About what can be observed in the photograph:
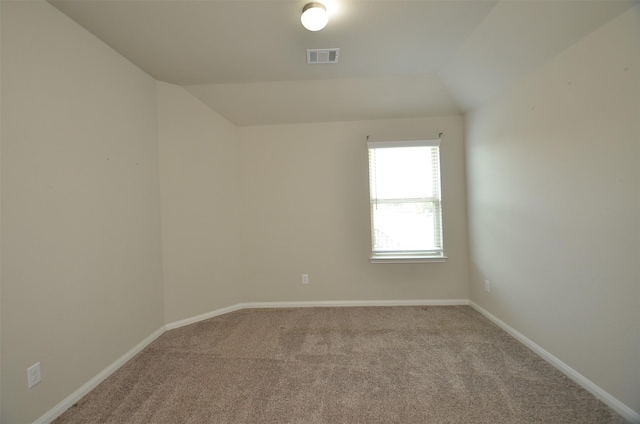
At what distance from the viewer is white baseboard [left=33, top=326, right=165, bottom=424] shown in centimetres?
152

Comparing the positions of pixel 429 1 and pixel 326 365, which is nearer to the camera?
pixel 429 1

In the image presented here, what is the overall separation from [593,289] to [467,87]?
6.65 ft

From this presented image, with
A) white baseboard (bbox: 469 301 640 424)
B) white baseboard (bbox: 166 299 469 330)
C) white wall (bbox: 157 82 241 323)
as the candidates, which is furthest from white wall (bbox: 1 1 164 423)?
white baseboard (bbox: 469 301 640 424)

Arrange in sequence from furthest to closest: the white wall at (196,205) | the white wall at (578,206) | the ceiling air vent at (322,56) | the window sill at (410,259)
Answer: the window sill at (410,259) → the white wall at (196,205) → the ceiling air vent at (322,56) → the white wall at (578,206)

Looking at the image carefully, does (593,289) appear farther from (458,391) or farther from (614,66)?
(614,66)

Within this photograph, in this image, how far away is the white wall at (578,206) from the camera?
1.39 metres

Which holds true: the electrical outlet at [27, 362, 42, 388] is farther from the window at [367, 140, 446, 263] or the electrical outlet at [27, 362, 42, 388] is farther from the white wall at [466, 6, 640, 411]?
the white wall at [466, 6, 640, 411]

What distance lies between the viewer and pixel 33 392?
1446 millimetres

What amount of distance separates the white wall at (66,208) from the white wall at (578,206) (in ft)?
11.2

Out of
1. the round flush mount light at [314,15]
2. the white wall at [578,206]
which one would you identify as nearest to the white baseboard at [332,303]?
the white wall at [578,206]

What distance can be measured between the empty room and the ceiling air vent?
0.03 meters

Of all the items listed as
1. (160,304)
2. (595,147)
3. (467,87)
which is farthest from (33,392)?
(467,87)

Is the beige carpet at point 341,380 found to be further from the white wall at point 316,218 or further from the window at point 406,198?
the window at point 406,198

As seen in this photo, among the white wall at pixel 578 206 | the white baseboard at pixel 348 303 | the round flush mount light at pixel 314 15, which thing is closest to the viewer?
the white wall at pixel 578 206
